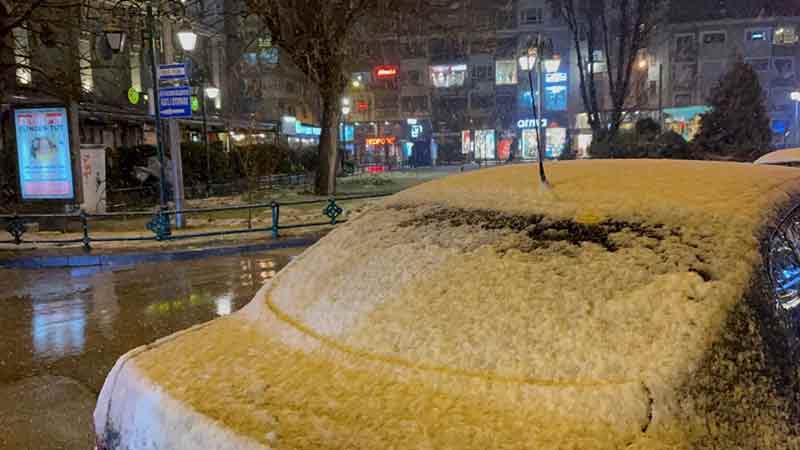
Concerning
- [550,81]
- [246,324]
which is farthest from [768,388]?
[550,81]

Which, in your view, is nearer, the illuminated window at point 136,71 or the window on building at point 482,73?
the illuminated window at point 136,71

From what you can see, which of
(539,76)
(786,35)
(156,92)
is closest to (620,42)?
(539,76)

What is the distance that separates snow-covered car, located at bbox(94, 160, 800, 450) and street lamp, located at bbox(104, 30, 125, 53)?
1508 cm

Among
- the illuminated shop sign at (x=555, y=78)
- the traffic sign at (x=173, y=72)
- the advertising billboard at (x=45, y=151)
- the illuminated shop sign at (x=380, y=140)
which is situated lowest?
the advertising billboard at (x=45, y=151)

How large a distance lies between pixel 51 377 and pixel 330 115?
19993 mm

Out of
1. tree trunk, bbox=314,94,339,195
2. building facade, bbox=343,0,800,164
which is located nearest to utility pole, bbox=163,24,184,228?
tree trunk, bbox=314,94,339,195

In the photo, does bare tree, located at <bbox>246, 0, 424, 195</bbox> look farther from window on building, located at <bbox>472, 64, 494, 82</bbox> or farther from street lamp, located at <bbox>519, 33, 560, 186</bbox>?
window on building, located at <bbox>472, 64, 494, 82</bbox>

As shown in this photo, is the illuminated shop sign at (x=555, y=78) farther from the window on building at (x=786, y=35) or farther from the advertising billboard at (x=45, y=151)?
the advertising billboard at (x=45, y=151)

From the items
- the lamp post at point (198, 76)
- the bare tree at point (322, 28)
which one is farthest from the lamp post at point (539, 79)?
the lamp post at point (198, 76)

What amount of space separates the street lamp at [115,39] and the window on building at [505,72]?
5114cm

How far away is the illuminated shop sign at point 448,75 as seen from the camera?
66.1 meters

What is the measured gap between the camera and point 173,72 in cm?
1512

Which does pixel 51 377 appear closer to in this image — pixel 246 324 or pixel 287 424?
pixel 246 324

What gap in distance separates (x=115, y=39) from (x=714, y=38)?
4948 centimetres
